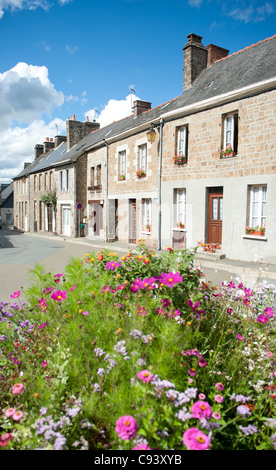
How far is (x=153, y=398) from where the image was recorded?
175 centimetres

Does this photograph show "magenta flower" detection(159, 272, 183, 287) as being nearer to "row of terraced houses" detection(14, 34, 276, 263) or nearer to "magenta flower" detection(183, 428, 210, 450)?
"magenta flower" detection(183, 428, 210, 450)

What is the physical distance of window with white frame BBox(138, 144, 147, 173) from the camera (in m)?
15.7

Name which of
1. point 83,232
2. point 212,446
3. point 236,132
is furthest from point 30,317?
point 83,232

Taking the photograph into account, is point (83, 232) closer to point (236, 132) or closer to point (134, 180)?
point (134, 180)

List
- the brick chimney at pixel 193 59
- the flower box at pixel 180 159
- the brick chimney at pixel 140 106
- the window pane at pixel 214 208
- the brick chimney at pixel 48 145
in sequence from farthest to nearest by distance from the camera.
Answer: the brick chimney at pixel 48 145 < the brick chimney at pixel 140 106 < the brick chimney at pixel 193 59 < the flower box at pixel 180 159 < the window pane at pixel 214 208

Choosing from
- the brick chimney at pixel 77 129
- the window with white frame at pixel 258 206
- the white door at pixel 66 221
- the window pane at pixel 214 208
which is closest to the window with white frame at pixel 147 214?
the window pane at pixel 214 208

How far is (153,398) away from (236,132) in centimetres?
1109

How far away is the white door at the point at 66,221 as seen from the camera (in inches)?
960

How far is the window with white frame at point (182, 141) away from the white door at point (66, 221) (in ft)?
42.5

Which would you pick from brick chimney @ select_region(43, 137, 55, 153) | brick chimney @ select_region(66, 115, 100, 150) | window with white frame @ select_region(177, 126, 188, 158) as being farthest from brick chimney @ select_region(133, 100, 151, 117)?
brick chimney @ select_region(43, 137, 55, 153)

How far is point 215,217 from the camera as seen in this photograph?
39.5 ft

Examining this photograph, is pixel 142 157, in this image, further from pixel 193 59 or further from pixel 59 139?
pixel 59 139

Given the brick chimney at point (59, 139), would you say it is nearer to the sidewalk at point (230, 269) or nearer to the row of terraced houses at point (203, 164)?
the row of terraced houses at point (203, 164)

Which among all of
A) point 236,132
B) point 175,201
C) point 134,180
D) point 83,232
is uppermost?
point 236,132
